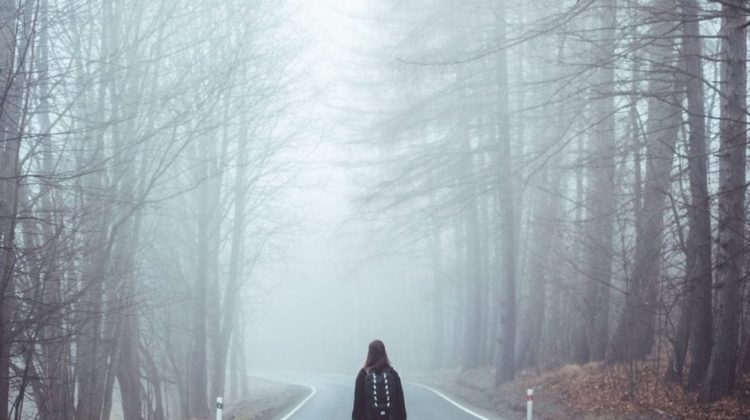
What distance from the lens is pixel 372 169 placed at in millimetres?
34719

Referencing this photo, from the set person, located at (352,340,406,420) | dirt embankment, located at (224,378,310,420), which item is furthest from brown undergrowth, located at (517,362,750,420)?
dirt embankment, located at (224,378,310,420)

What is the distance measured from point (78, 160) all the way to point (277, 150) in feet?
44.9

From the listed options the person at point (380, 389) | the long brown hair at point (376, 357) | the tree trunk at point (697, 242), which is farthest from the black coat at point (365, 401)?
the tree trunk at point (697, 242)

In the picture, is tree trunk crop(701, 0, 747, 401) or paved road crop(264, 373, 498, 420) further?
paved road crop(264, 373, 498, 420)

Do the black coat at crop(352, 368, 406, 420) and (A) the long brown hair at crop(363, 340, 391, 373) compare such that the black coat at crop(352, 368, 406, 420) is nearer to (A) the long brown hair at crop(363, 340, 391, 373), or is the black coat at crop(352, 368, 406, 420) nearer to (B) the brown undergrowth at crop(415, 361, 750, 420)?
(A) the long brown hair at crop(363, 340, 391, 373)

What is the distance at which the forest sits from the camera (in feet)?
38.7

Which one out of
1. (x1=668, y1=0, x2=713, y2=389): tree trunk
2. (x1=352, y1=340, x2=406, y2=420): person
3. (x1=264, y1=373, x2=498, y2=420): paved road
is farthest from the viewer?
(x1=264, y1=373, x2=498, y2=420): paved road

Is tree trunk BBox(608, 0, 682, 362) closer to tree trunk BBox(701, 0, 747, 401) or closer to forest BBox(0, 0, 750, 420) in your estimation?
forest BBox(0, 0, 750, 420)

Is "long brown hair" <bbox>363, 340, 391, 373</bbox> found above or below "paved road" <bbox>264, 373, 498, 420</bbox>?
above

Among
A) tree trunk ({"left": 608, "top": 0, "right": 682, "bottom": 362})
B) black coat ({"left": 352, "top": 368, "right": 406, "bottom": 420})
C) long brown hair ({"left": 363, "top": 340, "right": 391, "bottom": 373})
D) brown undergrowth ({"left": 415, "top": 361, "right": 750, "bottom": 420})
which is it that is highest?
tree trunk ({"left": 608, "top": 0, "right": 682, "bottom": 362})

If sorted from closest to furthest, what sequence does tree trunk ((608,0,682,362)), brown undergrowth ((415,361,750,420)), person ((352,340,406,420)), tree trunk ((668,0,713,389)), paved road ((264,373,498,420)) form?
person ((352,340,406,420)), brown undergrowth ((415,361,750,420)), tree trunk ((668,0,713,389)), tree trunk ((608,0,682,362)), paved road ((264,373,498,420))

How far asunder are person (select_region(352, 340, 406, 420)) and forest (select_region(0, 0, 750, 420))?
12.2ft

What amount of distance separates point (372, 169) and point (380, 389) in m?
25.7

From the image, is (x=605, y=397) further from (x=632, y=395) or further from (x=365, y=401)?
(x=365, y=401)
